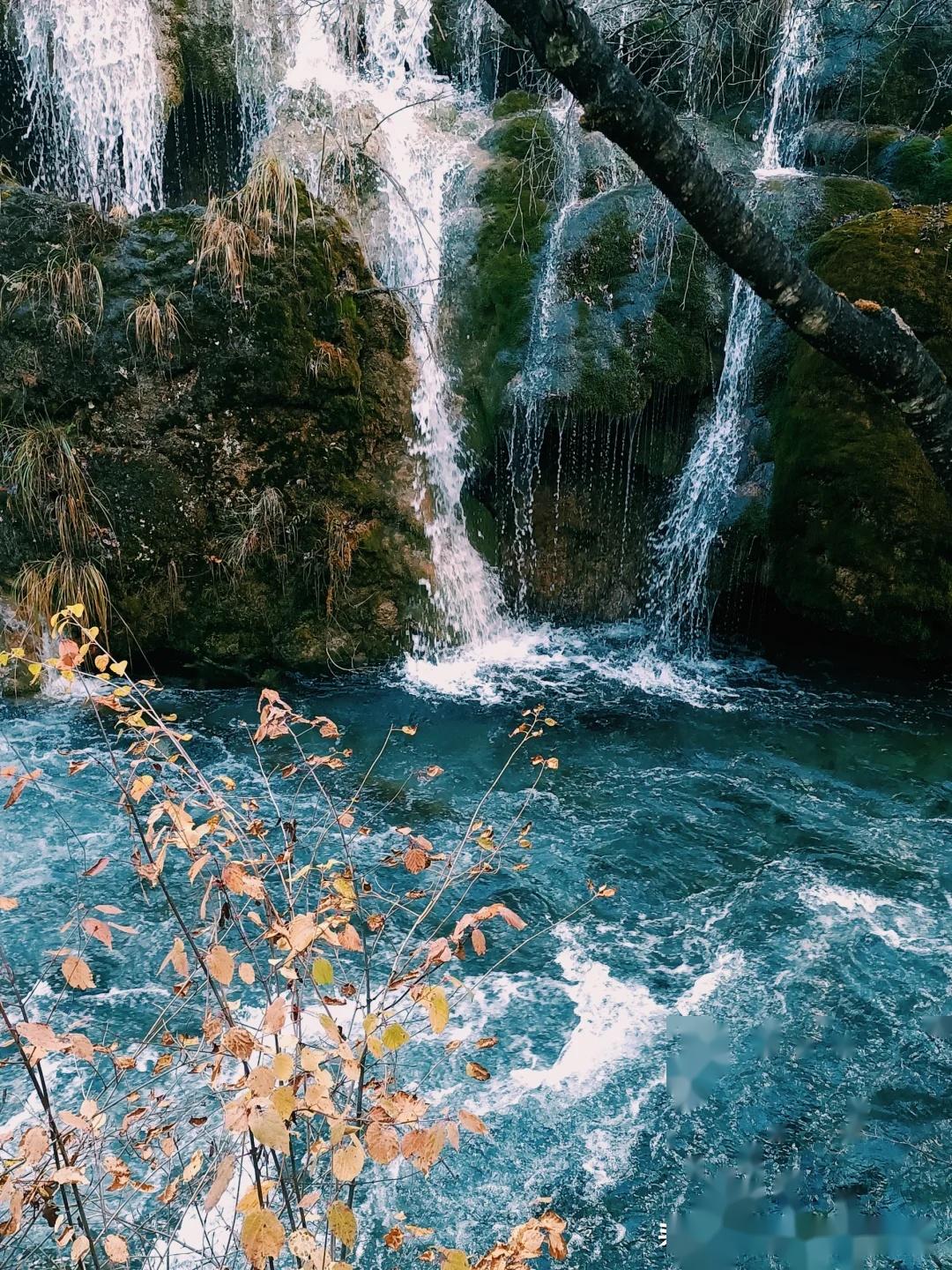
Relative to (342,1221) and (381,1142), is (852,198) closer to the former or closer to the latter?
(381,1142)

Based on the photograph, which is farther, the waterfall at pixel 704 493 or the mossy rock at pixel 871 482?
the waterfall at pixel 704 493

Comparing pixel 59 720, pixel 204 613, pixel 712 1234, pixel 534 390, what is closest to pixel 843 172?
pixel 534 390

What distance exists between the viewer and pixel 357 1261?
2877 millimetres

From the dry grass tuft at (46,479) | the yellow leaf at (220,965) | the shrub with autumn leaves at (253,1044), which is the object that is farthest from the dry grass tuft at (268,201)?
the yellow leaf at (220,965)

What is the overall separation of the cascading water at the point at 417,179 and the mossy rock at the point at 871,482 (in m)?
2.65

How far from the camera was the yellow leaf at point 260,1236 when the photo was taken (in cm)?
161

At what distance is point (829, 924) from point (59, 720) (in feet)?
16.5

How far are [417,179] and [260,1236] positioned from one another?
893cm

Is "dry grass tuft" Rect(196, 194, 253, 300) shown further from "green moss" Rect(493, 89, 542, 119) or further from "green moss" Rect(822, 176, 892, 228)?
"green moss" Rect(822, 176, 892, 228)

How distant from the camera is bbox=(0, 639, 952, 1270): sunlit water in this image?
3.25 metres

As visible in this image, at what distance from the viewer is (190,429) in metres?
6.89

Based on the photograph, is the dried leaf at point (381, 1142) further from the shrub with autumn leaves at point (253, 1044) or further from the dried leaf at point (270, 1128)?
the dried leaf at point (270, 1128)

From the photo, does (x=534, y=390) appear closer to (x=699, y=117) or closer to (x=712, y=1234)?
(x=699, y=117)

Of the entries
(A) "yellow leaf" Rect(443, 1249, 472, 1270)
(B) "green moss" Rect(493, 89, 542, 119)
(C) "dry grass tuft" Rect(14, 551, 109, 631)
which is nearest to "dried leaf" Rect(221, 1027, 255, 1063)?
(A) "yellow leaf" Rect(443, 1249, 472, 1270)
